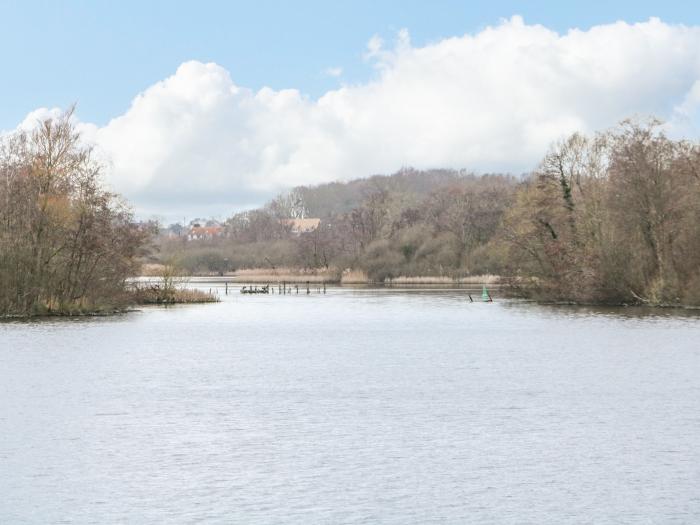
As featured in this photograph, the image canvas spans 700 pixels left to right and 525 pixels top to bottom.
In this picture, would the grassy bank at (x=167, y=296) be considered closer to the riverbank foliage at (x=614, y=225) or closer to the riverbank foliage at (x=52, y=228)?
the riverbank foliage at (x=52, y=228)

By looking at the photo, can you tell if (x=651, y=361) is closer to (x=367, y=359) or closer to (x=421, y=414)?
(x=367, y=359)

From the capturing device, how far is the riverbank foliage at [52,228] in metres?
51.2

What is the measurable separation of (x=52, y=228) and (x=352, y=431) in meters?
38.1

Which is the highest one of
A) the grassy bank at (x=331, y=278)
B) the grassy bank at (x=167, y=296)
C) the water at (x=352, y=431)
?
the grassy bank at (x=331, y=278)

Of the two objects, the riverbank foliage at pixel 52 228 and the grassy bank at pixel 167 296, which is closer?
the riverbank foliage at pixel 52 228

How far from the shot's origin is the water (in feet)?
41.5

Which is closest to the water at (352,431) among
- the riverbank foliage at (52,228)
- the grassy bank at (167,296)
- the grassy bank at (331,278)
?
the riverbank foliage at (52,228)

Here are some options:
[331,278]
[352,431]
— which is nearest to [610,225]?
[352,431]

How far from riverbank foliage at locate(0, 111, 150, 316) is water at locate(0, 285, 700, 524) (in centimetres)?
1416

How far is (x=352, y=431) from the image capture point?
59.5 feet

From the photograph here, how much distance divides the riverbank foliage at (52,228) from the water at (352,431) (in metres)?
14.2

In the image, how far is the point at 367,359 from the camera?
32.0 metres

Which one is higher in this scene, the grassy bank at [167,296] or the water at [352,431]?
the grassy bank at [167,296]

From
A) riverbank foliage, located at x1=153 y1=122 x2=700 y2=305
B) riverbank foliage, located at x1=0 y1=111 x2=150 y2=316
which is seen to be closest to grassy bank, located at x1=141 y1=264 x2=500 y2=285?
riverbank foliage, located at x1=153 y1=122 x2=700 y2=305
